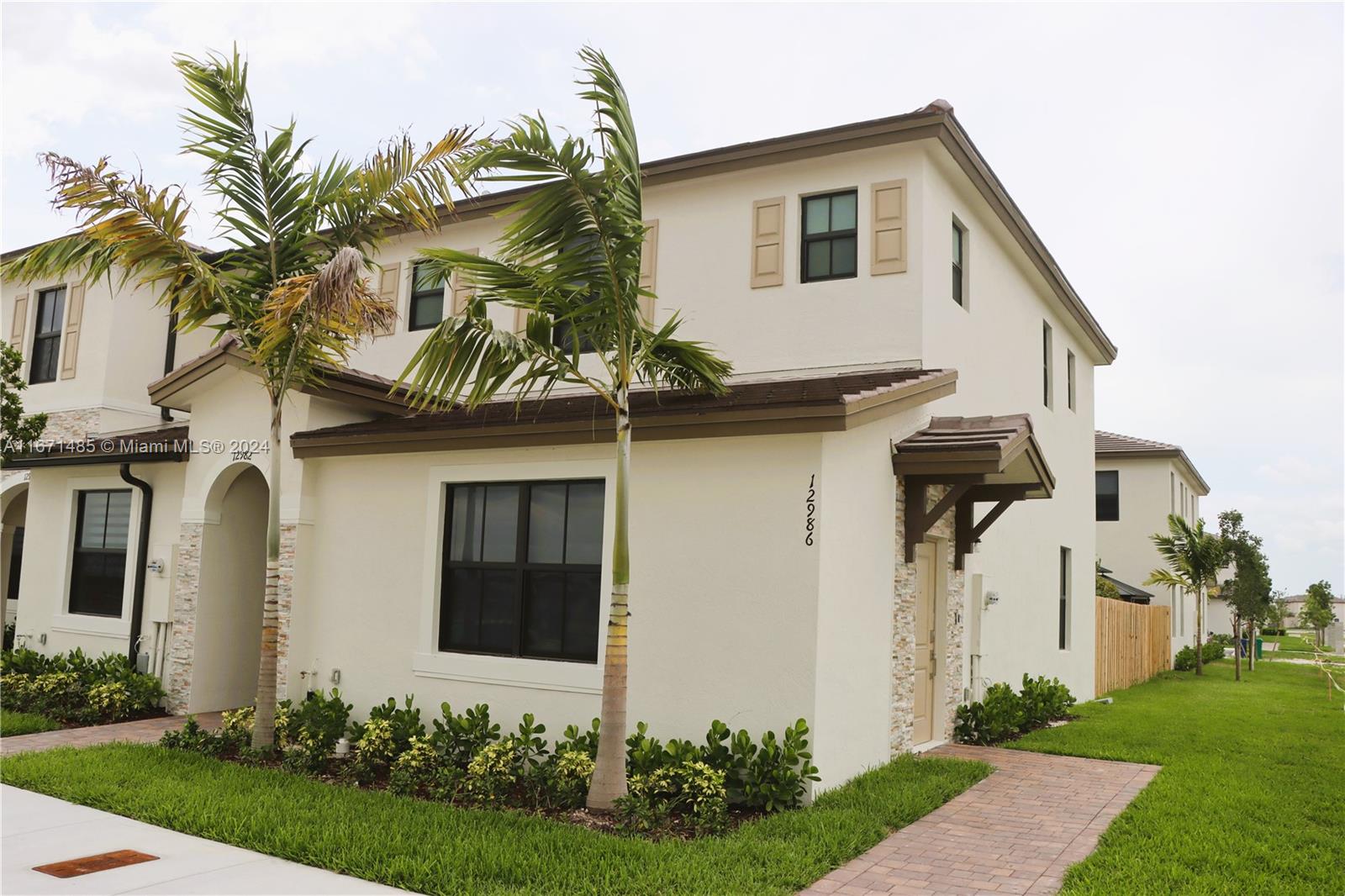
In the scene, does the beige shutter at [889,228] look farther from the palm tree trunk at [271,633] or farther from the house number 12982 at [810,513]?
the palm tree trunk at [271,633]

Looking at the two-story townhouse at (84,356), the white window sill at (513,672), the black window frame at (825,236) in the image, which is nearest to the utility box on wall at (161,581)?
the two-story townhouse at (84,356)

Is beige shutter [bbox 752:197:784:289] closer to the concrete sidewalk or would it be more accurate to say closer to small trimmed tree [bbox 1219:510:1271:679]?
the concrete sidewalk

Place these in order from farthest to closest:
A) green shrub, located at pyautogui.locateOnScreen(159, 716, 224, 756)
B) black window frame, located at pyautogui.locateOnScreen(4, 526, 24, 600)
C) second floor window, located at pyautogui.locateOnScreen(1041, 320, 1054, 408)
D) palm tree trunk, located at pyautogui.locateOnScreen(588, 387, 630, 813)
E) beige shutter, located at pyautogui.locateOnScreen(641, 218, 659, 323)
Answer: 1. black window frame, located at pyautogui.locateOnScreen(4, 526, 24, 600)
2. second floor window, located at pyautogui.locateOnScreen(1041, 320, 1054, 408)
3. beige shutter, located at pyautogui.locateOnScreen(641, 218, 659, 323)
4. green shrub, located at pyautogui.locateOnScreen(159, 716, 224, 756)
5. palm tree trunk, located at pyautogui.locateOnScreen(588, 387, 630, 813)

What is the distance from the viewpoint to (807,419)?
8.27 metres

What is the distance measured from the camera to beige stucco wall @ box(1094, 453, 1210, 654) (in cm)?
3023

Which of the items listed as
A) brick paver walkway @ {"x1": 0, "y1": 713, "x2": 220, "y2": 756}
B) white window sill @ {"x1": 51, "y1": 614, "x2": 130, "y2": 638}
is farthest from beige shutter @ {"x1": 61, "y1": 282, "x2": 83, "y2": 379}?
brick paver walkway @ {"x1": 0, "y1": 713, "x2": 220, "y2": 756}

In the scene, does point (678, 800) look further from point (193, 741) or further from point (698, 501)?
point (193, 741)

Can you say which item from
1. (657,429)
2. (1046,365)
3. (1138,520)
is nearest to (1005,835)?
(657,429)

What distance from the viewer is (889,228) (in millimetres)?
11414

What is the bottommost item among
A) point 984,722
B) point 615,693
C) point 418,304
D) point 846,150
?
point 984,722

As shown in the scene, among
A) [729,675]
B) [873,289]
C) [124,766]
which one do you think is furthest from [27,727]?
[873,289]

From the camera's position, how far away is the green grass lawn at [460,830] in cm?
622

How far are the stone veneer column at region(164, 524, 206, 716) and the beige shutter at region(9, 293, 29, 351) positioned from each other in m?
8.40

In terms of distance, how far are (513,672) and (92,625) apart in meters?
7.89
